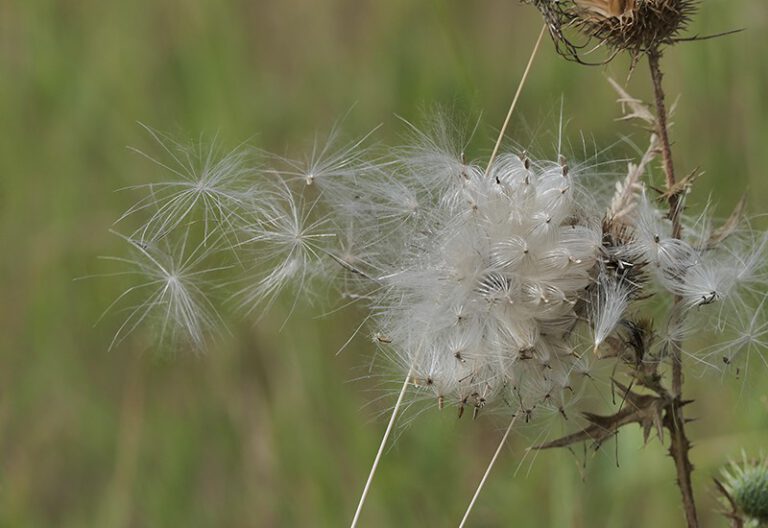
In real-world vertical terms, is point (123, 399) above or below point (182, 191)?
below

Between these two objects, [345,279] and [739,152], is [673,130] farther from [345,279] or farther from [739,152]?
[345,279]

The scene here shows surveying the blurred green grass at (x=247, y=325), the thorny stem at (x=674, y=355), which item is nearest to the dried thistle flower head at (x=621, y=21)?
the thorny stem at (x=674, y=355)

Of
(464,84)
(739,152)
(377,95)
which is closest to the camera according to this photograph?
(464,84)

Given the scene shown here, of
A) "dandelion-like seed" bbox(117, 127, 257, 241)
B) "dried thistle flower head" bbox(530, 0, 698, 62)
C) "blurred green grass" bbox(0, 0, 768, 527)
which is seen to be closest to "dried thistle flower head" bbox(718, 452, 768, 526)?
"blurred green grass" bbox(0, 0, 768, 527)

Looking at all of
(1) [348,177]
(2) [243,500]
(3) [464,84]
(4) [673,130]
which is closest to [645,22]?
(1) [348,177]

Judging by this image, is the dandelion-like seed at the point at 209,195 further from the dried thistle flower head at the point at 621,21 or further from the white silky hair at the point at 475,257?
the dried thistle flower head at the point at 621,21

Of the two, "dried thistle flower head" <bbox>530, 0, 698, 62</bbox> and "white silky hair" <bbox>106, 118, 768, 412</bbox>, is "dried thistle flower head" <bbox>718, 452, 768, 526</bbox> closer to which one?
"white silky hair" <bbox>106, 118, 768, 412</bbox>
